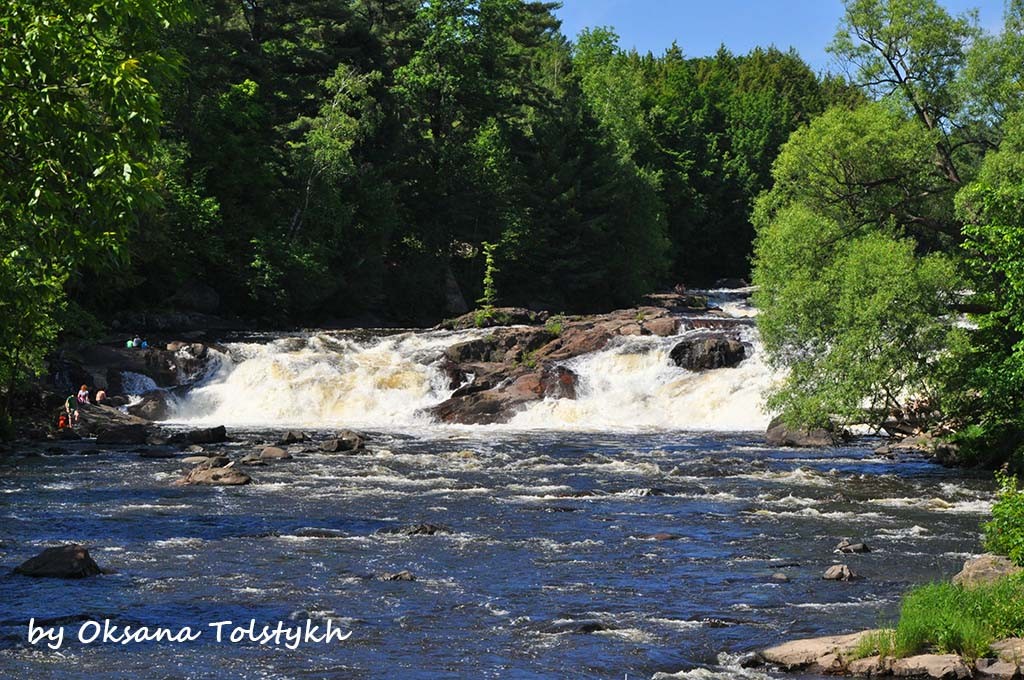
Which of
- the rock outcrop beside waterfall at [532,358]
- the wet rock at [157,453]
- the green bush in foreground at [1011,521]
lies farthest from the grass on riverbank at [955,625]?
the rock outcrop beside waterfall at [532,358]

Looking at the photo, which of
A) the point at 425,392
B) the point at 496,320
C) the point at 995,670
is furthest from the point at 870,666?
the point at 496,320

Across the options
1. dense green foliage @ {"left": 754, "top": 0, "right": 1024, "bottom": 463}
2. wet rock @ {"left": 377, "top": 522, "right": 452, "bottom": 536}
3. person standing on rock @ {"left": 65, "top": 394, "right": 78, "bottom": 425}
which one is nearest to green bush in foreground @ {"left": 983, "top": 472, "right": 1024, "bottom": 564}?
dense green foliage @ {"left": 754, "top": 0, "right": 1024, "bottom": 463}

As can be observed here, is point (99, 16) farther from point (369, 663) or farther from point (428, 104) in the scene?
point (428, 104)

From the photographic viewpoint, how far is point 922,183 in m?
39.8

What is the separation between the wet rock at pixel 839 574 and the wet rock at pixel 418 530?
310 inches

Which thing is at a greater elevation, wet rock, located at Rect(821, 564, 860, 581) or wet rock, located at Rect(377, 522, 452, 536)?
wet rock, located at Rect(377, 522, 452, 536)

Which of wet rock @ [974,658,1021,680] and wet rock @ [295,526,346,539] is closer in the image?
wet rock @ [974,658,1021,680]

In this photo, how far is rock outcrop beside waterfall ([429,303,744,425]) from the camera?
155 ft

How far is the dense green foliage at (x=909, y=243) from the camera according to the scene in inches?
1212

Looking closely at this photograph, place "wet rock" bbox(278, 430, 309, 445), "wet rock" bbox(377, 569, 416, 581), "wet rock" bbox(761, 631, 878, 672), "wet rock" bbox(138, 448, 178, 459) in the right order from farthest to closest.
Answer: "wet rock" bbox(278, 430, 309, 445) < "wet rock" bbox(138, 448, 178, 459) < "wet rock" bbox(377, 569, 416, 581) < "wet rock" bbox(761, 631, 878, 672)

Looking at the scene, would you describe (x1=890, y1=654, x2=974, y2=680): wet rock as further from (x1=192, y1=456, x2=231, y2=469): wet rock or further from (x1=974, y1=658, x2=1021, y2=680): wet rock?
(x1=192, y1=456, x2=231, y2=469): wet rock

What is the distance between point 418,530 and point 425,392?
956 inches

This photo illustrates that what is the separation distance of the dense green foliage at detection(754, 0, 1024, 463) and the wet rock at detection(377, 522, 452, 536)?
37.6 ft

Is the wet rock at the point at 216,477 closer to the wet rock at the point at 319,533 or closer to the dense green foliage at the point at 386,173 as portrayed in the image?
the wet rock at the point at 319,533
